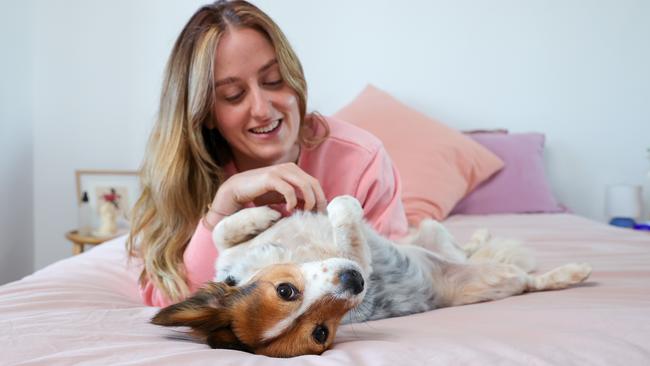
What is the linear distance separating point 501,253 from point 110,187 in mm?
2638

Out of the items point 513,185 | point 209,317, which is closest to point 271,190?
point 209,317

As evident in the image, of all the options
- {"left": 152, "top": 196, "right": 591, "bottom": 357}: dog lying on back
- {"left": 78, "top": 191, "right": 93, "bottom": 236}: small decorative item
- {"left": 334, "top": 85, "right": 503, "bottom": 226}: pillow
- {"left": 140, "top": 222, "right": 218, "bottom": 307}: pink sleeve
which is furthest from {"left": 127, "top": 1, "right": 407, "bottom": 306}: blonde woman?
{"left": 78, "top": 191, "right": 93, "bottom": 236}: small decorative item

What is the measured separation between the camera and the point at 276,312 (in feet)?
A: 3.59

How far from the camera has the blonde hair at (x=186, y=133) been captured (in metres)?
A: 1.73

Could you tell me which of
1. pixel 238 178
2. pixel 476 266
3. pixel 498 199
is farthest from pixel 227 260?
pixel 498 199

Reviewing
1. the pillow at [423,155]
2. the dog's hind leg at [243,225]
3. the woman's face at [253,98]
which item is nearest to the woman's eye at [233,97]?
the woman's face at [253,98]

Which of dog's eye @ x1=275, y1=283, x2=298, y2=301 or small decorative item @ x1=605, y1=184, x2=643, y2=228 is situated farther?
small decorative item @ x1=605, y1=184, x2=643, y2=228

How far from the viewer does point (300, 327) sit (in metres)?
1.09

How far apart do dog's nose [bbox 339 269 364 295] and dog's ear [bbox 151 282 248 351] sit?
0.22 meters

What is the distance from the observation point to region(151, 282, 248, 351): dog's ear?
1040 millimetres

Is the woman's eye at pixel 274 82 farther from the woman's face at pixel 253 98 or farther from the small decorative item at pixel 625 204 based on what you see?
the small decorative item at pixel 625 204

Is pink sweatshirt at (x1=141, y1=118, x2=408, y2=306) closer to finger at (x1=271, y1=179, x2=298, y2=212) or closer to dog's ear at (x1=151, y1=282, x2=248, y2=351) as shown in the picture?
finger at (x1=271, y1=179, x2=298, y2=212)

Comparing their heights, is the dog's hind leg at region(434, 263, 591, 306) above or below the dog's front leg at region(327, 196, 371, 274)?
below

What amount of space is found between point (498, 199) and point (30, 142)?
2.96 meters
